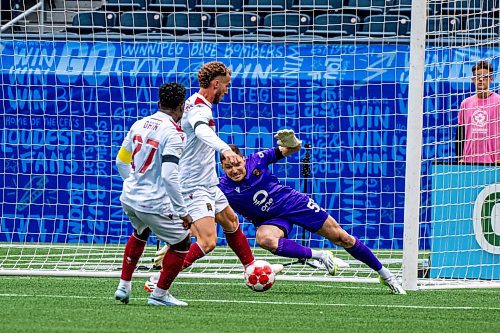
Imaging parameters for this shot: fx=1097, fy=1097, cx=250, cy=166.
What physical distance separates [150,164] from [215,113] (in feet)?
20.7

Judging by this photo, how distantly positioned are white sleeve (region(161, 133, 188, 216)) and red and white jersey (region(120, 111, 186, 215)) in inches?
2.9

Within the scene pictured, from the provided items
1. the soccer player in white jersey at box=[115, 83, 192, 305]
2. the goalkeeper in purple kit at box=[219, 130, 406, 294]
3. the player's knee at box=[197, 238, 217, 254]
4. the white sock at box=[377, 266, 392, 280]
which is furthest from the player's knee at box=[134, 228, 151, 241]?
the white sock at box=[377, 266, 392, 280]

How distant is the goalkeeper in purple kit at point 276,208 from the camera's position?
9.98 meters

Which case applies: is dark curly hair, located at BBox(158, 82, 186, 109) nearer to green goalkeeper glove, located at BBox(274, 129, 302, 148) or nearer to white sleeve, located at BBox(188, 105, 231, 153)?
white sleeve, located at BBox(188, 105, 231, 153)

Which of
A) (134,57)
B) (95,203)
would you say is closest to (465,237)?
(134,57)

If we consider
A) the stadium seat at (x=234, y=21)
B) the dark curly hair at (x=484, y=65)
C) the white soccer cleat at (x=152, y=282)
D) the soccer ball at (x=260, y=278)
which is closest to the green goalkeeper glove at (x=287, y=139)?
the soccer ball at (x=260, y=278)

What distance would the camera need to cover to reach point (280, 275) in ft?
37.6

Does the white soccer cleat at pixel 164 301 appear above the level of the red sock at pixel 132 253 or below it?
below

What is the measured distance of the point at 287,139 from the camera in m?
9.84

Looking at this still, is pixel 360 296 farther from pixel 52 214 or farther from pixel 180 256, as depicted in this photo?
pixel 52 214

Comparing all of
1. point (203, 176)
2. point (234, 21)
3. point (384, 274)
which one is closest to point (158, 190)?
point (203, 176)

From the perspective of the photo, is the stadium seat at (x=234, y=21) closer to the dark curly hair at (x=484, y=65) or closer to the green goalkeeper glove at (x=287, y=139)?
the dark curly hair at (x=484, y=65)

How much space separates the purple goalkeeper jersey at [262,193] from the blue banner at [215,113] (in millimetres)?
3368

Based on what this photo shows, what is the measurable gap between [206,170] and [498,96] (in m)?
3.40
